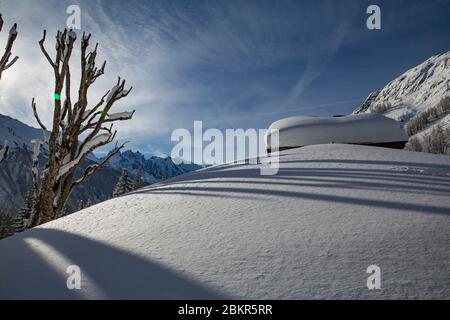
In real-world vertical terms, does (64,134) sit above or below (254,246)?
above

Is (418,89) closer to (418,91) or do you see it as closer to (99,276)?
(418,91)

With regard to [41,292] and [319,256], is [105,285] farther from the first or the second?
[319,256]

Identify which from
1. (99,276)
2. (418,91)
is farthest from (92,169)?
(418,91)

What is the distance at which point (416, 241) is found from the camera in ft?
6.02

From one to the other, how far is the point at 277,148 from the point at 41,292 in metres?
11.8

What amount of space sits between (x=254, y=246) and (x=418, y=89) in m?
195

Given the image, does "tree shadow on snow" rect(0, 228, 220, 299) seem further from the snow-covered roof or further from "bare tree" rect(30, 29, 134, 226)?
the snow-covered roof

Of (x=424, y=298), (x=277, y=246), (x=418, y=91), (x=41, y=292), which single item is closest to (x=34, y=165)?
(x=41, y=292)

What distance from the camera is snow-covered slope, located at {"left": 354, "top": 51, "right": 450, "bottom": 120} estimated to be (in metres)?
125

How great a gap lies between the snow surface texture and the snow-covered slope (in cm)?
13124

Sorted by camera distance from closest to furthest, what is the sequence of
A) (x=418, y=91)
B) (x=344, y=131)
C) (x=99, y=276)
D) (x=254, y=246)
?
(x=99, y=276), (x=254, y=246), (x=344, y=131), (x=418, y=91)

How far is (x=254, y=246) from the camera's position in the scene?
78.4 inches

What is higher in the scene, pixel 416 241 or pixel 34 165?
pixel 34 165

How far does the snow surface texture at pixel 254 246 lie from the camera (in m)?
1.52
